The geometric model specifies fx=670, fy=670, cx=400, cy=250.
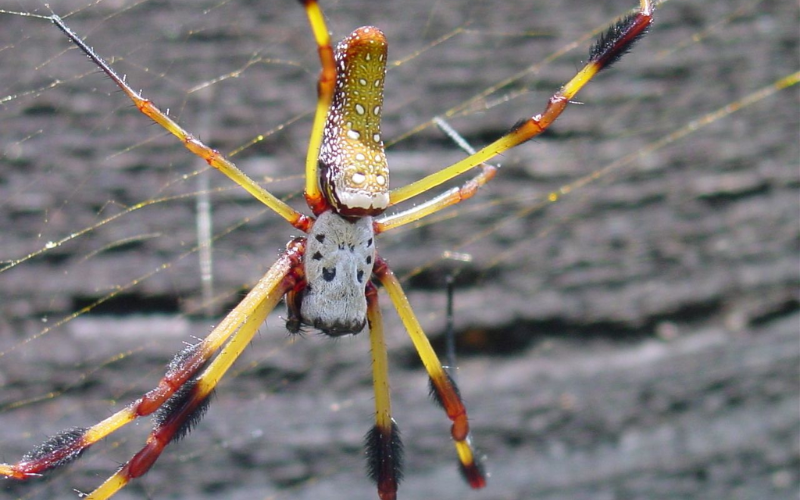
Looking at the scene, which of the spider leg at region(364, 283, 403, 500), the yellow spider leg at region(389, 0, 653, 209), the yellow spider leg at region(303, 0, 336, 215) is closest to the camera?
the yellow spider leg at region(303, 0, 336, 215)

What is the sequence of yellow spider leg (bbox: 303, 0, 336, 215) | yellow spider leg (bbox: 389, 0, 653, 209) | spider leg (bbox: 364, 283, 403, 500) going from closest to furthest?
yellow spider leg (bbox: 303, 0, 336, 215) → yellow spider leg (bbox: 389, 0, 653, 209) → spider leg (bbox: 364, 283, 403, 500)

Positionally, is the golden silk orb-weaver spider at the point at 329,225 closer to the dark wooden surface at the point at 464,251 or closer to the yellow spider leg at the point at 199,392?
the yellow spider leg at the point at 199,392

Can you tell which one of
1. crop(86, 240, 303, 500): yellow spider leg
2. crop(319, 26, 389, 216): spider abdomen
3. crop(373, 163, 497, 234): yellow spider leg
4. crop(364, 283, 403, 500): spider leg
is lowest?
crop(364, 283, 403, 500): spider leg

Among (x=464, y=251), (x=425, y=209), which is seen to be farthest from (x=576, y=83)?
(x=464, y=251)

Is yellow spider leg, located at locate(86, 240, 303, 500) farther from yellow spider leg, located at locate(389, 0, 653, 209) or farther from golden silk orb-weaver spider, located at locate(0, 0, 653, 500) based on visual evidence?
yellow spider leg, located at locate(389, 0, 653, 209)

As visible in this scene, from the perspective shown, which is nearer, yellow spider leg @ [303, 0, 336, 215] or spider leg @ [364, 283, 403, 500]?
yellow spider leg @ [303, 0, 336, 215]

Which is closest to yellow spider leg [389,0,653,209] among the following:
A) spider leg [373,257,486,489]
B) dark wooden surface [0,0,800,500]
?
spider leg [373,257,486,489]

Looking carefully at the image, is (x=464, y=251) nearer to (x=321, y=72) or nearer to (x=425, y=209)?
(x=425, y=209)
